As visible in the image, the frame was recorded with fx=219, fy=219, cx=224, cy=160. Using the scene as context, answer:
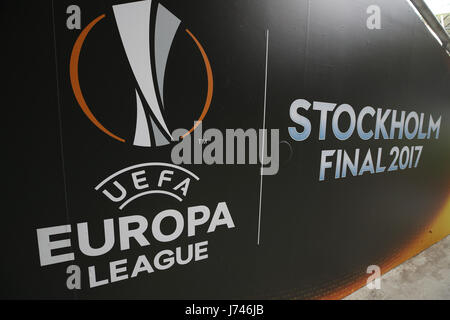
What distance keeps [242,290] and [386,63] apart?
228cm

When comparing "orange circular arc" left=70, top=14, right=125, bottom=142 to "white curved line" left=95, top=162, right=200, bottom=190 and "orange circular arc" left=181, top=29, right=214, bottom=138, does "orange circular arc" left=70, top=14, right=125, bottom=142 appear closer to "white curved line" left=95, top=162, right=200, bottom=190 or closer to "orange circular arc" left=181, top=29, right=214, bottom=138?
"white curved line" left=95, top=162, right=200, bottom=190

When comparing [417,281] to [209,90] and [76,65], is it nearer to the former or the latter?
[209,90]

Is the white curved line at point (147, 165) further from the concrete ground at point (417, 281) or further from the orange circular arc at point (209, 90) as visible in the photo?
the concrete ground at point (417, 281)

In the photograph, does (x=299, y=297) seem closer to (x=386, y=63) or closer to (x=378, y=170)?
(x=378, y=170)

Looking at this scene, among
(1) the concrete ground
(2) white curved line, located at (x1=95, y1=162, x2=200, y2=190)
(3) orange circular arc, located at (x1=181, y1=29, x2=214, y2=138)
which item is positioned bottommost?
(1) the concrete ground

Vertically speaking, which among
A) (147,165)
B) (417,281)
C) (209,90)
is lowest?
(417,281)

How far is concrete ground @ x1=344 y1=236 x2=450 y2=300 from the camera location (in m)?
2.15

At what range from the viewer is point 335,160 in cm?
176

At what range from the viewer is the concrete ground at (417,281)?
84.6 inches

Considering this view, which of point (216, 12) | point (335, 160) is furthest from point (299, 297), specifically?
point (216, 12)

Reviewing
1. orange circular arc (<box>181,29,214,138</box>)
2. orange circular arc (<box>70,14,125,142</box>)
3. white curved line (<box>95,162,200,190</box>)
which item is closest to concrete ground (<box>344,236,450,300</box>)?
white curved line (<box>95,162,200,190</box>)

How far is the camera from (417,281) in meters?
2.41

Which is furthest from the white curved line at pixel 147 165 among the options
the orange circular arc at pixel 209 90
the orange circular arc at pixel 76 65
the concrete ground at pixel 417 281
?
the concrete ground at pixel 417 281

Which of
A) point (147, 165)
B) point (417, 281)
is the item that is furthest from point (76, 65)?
point (417, 281)
